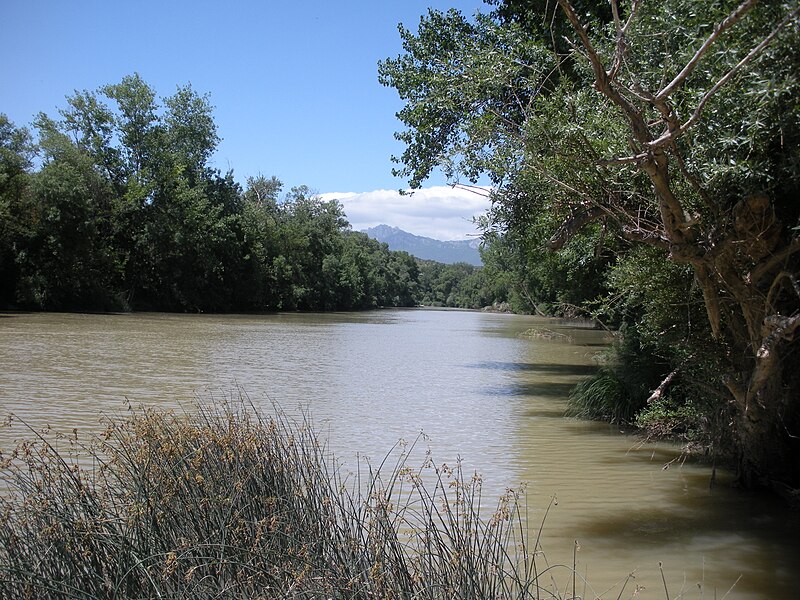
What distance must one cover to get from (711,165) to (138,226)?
51968 mm

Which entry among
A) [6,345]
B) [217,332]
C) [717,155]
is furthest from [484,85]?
[217,332]

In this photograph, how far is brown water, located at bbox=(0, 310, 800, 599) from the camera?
6512 mm

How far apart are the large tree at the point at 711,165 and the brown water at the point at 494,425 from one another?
121cm

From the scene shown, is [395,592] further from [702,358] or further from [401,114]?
[401,114]

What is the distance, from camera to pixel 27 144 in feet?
189

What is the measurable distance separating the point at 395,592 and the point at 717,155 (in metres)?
5.28

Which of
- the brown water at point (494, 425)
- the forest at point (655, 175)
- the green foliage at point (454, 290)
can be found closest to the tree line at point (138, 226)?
the brown water at point (494, 425)

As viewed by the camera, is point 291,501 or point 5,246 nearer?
point 291,501

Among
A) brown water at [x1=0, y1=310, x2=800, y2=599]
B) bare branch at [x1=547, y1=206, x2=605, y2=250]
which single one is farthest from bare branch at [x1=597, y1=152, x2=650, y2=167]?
brown water at [x1=0, y1=310, x2=800, y2=599]

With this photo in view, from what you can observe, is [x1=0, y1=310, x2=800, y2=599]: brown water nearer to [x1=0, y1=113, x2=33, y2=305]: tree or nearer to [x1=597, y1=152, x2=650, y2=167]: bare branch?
[x1=597, y1=152, x2=650, y2=167]: bare branch

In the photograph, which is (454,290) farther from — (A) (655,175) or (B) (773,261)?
(A) (655,175)

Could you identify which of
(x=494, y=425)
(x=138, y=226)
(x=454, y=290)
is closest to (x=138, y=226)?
(x=138, y=226)

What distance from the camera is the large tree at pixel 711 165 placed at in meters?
6.03

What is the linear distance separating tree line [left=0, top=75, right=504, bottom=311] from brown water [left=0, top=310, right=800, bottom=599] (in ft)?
51.1
